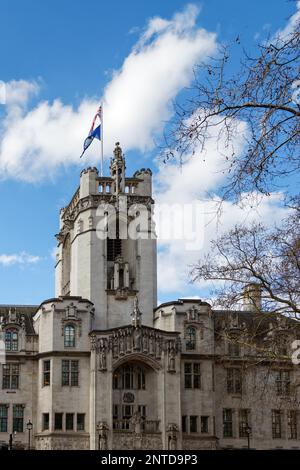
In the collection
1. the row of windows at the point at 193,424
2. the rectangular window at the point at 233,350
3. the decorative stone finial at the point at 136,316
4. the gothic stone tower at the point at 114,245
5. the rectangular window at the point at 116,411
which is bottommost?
the row of windows at the point at 193,424

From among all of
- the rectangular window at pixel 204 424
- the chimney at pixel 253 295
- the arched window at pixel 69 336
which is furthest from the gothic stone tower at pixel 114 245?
the chimney at pixel 253 295

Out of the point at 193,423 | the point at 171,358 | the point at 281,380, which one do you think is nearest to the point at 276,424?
the point at 281,380

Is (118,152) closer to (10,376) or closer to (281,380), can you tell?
(10,376)

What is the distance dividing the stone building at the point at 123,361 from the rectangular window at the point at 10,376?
77 mm

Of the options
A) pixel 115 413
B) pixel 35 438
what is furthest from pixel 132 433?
pixel 35 438

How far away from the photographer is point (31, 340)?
222 feet

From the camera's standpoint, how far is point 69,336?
65.7 meters

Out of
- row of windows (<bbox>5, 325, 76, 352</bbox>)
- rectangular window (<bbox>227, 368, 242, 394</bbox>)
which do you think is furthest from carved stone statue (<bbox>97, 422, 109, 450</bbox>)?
rectangular window (<bbox>227, 368, 242, 394</bbox>)

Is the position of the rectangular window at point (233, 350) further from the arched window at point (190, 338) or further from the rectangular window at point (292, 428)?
the rectangular window at point (292, 428)

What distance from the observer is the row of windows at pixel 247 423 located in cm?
6838

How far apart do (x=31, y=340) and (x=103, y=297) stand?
6.50 m

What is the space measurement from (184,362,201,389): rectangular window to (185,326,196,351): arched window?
128 centimetres

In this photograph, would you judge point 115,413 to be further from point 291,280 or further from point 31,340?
point 291,280

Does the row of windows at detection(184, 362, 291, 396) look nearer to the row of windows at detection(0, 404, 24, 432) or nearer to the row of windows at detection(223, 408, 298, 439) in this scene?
the row of windows at detection(223, 408, 298, 439)
